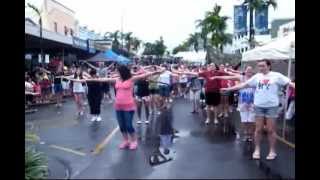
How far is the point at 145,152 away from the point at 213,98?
3.94 metres

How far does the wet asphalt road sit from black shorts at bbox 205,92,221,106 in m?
0.61

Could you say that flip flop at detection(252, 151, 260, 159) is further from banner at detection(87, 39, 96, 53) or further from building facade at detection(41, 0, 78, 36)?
building facade at detection(41, 0, 78, 36)

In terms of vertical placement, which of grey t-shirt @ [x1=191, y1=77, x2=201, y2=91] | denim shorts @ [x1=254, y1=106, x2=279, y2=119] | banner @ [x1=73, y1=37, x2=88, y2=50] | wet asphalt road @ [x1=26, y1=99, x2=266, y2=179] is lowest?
wet asphalt road @ [x1=26, y1=99, x2=266, y2=179]

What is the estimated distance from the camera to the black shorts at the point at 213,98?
13.0 metres

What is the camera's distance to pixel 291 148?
9.85 metres

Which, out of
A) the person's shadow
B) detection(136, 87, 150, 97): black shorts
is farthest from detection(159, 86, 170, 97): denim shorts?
the person's shadow

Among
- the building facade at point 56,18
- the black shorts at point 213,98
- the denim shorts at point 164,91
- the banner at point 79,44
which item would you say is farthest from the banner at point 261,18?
the building facade at point 56,18

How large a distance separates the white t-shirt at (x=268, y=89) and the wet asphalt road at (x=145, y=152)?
100 centimetres

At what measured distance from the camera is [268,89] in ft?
26.9

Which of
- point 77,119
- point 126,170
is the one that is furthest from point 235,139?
point 77,119

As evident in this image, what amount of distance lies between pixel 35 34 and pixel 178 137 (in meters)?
12.2

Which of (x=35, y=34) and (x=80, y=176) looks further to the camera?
(x=35, y=34)

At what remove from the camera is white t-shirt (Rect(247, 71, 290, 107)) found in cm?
820
